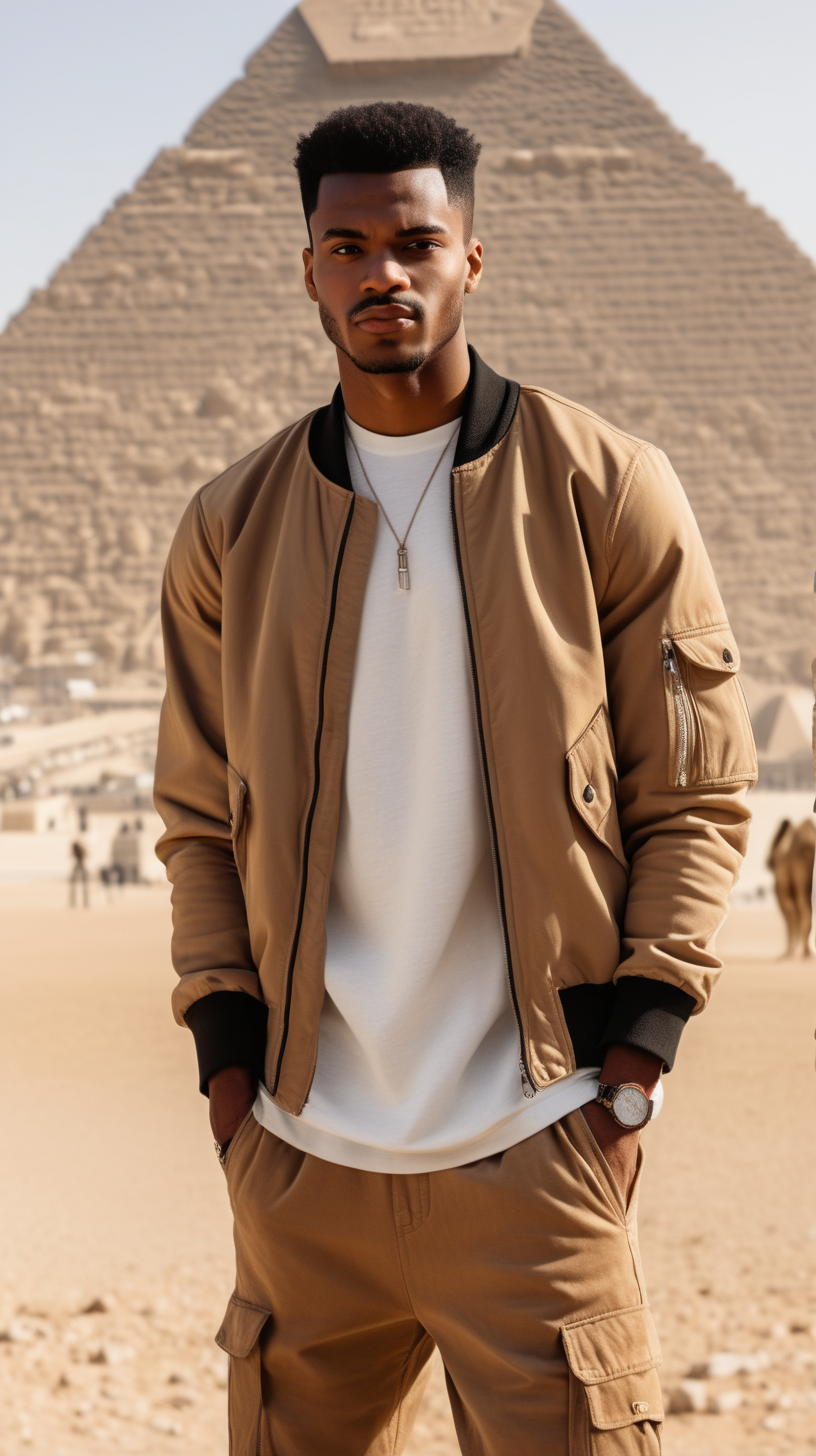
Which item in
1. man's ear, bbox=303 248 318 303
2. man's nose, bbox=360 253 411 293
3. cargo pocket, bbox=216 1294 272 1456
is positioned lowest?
cargo pocket, bbox=216 1294 272 1456

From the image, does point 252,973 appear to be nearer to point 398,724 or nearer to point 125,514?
point 398,724

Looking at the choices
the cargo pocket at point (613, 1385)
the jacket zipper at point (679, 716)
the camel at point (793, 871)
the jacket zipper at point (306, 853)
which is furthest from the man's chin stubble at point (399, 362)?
the camel at point (793, 871)

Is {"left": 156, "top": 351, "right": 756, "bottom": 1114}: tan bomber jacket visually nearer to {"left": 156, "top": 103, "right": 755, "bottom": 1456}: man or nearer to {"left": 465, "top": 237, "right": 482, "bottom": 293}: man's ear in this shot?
{"left": 156, "top": 103, "right": 755, "bottom": 1456}: man

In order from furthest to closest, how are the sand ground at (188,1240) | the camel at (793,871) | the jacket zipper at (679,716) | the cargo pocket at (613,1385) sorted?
the camel at (793,871) → the sand ground at (188,1240) → the jacket zipper at (679,716) → the cargo pocket at (613,1385)

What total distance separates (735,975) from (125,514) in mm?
97546

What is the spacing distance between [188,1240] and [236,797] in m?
3.70

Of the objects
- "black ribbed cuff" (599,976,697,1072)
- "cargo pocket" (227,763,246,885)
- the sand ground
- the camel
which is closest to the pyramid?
the camel

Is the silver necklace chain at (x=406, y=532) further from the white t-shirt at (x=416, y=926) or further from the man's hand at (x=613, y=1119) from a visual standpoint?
the man's hand at (x=613, y=1119)

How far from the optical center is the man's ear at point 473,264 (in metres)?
1.82

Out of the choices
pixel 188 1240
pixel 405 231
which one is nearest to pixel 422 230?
pixel 405 231

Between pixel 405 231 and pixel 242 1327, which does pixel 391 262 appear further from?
pixel 242 1327

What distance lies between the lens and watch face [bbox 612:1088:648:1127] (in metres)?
1.61

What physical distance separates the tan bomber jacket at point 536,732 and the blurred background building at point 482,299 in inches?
4157

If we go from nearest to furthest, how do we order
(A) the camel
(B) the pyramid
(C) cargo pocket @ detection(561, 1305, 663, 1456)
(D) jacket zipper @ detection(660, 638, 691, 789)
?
1. (C) cargo pocket @ detection(561, 1305, 663, 1456)
2. (D) jacket zipper @ detection(660, 638, 691, 789)
3. (A) the camel
4. (B) the pyramid
